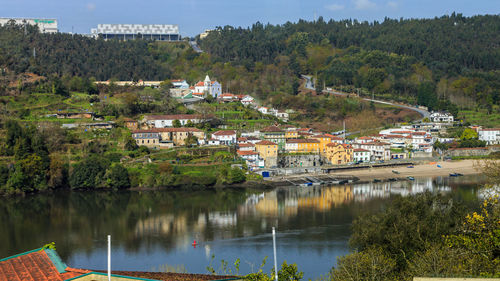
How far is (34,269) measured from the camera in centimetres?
709

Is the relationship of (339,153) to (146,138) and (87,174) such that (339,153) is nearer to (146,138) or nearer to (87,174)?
(146,138)

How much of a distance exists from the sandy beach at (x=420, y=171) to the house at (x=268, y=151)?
10.5 feet

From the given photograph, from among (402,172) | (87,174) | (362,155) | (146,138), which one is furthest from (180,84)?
(402,172)

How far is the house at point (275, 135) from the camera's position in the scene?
104 ft

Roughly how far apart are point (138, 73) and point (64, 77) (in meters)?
7.15

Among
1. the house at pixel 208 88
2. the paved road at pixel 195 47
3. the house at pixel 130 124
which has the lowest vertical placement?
the house at pixel 130 124

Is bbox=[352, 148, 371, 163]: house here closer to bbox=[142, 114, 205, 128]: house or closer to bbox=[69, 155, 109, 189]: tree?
bbox=[142, 114, 205, 128]: house

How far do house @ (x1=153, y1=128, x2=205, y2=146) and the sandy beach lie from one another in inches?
286

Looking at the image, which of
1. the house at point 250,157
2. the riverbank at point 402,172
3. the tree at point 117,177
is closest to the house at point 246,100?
the house at point 250,157

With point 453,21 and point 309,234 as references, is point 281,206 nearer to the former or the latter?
point 309,234

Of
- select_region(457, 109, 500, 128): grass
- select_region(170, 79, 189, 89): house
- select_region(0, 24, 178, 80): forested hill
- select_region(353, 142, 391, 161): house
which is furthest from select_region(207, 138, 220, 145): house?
select_region(457, 109, 500, 128): grass

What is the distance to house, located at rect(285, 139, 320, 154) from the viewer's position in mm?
31469

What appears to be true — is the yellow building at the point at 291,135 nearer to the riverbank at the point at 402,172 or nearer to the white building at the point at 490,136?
the riverbank at the point at 402,172

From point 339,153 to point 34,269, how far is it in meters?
25.4
